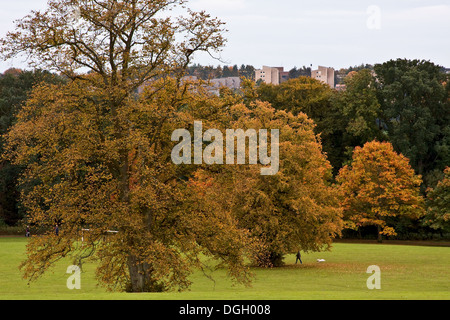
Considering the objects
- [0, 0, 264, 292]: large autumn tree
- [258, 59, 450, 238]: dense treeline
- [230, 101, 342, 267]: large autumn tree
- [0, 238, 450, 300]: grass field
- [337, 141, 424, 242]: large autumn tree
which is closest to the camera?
[0, 238, 450, 300]: grass field

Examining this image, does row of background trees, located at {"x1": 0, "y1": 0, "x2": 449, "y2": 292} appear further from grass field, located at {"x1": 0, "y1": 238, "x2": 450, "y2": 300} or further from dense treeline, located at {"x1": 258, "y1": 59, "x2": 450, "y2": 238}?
dense treeline, located at {"x1": 258, "y1": 59, "x2": 450, "y2": 238}

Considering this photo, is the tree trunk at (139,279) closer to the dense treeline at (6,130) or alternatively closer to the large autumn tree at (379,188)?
the large autumn tree at (379,188)

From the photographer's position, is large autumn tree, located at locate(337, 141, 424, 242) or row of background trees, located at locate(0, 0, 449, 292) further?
large autumn tree, located at locate(337, 141, 424, 242)

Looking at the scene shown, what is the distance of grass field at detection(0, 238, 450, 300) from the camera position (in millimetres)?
19797

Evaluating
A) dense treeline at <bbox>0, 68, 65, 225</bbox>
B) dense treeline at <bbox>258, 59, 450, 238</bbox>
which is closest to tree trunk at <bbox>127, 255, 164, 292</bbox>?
dense treeline at <bbox>258, 59, 450, 238</bbox>

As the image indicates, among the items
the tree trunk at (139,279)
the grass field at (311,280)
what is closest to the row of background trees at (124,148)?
the tree trunk at (139,279)

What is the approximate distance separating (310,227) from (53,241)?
24.0 metres

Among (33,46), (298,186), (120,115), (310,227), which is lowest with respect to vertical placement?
(310,227)

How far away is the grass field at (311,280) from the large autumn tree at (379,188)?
56.7 feet

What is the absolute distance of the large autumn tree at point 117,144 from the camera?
25.0m

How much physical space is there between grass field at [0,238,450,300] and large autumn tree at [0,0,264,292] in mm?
2412

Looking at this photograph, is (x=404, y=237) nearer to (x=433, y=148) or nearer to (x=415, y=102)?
(x=433, y=148)

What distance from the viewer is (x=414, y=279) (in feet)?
128
